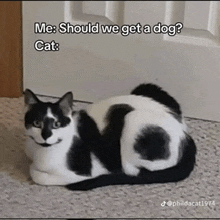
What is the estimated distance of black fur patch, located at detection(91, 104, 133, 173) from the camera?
126 centimetres

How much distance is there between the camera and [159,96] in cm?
135

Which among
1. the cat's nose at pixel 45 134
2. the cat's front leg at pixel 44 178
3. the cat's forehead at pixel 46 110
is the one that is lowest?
the cat's front leg at pixel 44 178

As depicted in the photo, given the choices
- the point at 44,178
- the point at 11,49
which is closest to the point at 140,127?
the point at 44,178

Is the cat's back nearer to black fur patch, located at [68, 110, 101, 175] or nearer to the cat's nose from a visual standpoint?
black fur patch, located at [68, 110, 101, 175]

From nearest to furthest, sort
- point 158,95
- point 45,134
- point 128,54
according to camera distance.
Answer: point 45,134, point 158,95, point 128,54

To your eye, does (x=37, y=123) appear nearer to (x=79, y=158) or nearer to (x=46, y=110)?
(x=46, y=110)

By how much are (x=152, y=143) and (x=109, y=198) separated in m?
0.17

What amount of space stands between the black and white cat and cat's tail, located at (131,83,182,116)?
0.05 meters

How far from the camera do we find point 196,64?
4.92 feet

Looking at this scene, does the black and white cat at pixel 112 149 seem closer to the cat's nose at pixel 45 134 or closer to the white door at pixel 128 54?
the cat's nose at pixel 45 134

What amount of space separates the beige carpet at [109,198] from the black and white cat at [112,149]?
2 centimetres

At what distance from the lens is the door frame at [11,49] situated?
4.76 feet

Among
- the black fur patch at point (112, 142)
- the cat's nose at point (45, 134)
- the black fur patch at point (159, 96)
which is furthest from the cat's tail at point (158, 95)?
the cat's nose at point (45, 134)

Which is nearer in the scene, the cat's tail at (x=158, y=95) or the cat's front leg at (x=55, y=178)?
the cat's front leg at (x=55, y=178)
